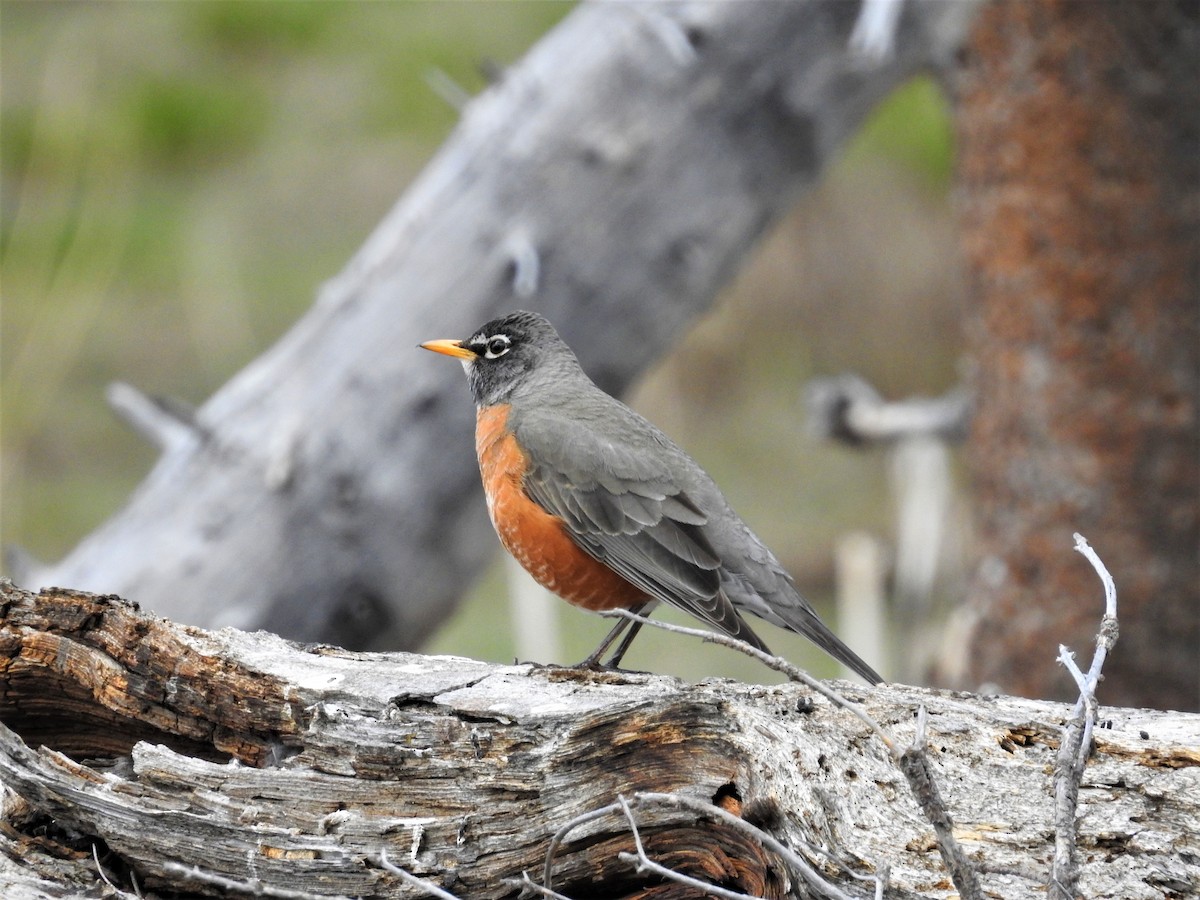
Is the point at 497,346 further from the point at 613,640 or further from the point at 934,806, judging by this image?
the point at 934,806

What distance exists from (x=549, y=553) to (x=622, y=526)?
0.26m

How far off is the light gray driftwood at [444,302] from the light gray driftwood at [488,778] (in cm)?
251

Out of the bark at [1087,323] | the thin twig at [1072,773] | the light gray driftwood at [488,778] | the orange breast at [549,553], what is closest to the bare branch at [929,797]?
the thin twig at [1072,773]

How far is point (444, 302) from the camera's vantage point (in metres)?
6.01

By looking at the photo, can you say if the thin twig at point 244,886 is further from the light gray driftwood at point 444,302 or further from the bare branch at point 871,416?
the bare branch at point 871,416

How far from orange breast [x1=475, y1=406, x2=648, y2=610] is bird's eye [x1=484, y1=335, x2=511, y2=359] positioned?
78 centimetres

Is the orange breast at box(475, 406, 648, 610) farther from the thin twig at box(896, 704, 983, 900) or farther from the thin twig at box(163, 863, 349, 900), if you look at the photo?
the thin twig at box(896, 704, 983, 900)

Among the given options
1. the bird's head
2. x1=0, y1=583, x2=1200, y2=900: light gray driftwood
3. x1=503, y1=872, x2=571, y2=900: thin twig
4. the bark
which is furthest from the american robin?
the bark

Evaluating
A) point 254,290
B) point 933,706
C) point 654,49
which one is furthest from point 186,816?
point 254,290

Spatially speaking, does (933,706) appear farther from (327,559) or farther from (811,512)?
(811,512)

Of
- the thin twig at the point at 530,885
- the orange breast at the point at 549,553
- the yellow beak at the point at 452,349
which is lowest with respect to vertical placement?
the thin twig at the point at 530,885

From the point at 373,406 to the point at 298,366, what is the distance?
0.39 metres

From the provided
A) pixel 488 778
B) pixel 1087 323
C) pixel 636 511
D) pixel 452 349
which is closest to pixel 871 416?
pixel 1087 323

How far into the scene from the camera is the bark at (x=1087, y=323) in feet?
22.2
